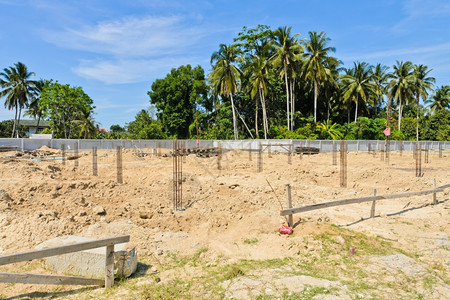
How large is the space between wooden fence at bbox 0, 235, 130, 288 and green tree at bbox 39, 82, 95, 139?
36.3 m

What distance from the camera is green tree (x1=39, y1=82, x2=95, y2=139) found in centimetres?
3600

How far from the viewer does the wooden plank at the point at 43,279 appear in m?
4.27

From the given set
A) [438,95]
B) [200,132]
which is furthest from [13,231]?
[438,95]

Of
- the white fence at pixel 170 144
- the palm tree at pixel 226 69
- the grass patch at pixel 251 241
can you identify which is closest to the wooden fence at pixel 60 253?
the grass patch at pixel 251 241

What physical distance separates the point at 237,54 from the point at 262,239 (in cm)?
3556

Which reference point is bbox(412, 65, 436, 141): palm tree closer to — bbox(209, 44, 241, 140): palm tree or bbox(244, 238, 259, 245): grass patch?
bbox(209, 44, 241, 140): palm tree

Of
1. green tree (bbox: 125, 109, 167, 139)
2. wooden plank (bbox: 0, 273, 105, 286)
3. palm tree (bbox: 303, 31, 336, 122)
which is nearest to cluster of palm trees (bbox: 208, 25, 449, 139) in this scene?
palm tree (bbox: 303, 31, 336, 122)

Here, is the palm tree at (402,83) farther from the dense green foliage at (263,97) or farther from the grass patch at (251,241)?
the grass patch at (251,241)

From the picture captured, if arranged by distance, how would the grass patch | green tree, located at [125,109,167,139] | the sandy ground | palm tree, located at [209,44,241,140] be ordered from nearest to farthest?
the sandy ground < the grass patch < palm tree, located at [209,44,241,140] < green tree, located at [125,109,167,139]

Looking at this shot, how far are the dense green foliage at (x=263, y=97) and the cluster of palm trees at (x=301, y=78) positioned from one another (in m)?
0.11

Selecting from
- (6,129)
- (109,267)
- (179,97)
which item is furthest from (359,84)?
(6,129)

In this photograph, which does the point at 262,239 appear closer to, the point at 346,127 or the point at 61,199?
the point at 61,199

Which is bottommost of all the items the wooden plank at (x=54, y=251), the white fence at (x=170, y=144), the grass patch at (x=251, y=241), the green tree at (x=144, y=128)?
the grass patch at (x=251, y=241)

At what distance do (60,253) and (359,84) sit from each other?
42.1m
